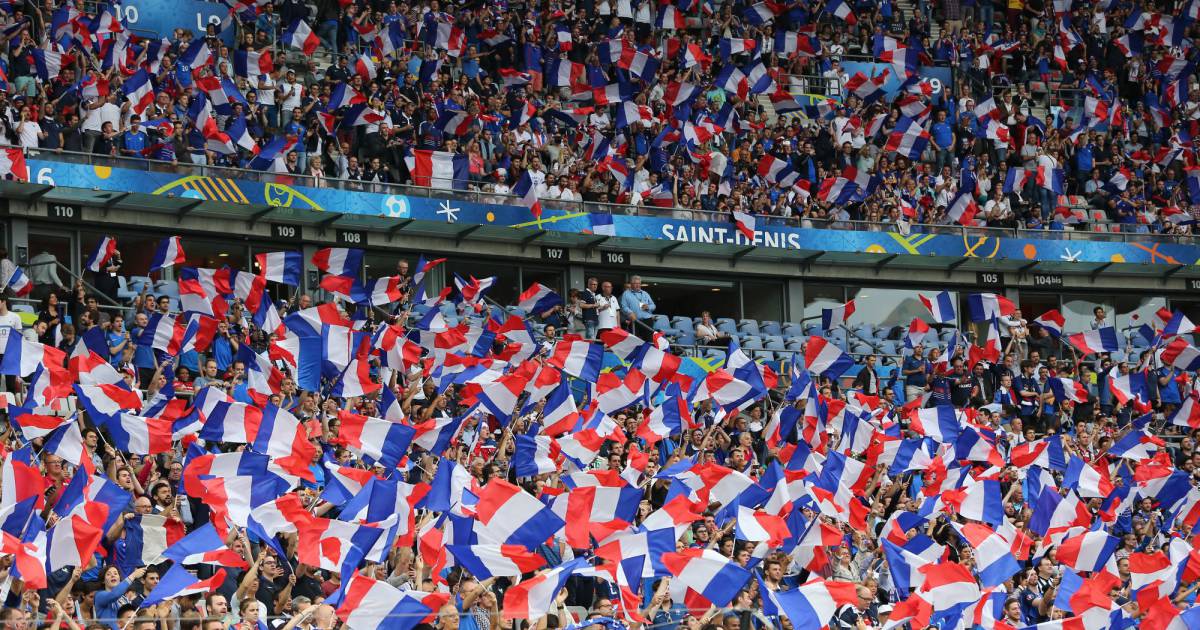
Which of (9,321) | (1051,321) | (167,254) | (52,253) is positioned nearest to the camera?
(9,321)

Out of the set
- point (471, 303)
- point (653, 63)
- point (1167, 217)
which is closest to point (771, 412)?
point (471, 303)

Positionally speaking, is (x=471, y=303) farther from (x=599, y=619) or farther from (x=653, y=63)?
(x=599, y=619)

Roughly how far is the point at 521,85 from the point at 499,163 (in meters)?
2.52

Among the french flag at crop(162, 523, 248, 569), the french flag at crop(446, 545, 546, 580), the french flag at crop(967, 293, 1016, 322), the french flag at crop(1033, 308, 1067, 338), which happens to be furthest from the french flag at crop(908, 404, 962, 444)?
the french flag at crop(162, 523, 248, 569)

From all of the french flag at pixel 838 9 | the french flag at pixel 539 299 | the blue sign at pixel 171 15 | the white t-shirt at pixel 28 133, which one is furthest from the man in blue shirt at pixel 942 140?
the white t-shirt at pixel 28 133

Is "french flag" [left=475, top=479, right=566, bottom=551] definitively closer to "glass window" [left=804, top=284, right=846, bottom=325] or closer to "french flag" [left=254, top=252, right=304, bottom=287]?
"french flag" [left=254, top=252, right=304, bottom=287]

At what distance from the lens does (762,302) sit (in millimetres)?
35312

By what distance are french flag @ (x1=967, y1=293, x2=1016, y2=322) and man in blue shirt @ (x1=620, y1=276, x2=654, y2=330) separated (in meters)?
5.74

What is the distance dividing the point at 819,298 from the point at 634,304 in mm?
6284

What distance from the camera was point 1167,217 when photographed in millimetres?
36625

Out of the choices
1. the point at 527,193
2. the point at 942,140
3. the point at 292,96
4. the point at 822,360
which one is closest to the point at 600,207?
the point at 527,193

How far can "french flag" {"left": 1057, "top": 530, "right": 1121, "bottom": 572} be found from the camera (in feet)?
68.6

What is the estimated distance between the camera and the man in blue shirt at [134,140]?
2775 cm

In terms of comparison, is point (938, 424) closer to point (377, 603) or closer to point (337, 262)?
point (337, 262)
